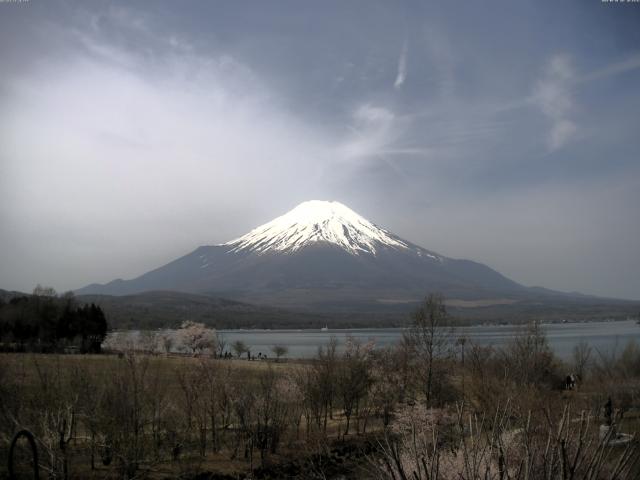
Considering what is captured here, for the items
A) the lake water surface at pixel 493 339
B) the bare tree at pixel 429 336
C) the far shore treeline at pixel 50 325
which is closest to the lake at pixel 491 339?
the lake water surface at pixel 493 339

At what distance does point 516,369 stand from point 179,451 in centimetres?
1901

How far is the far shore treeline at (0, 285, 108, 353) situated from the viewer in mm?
64938

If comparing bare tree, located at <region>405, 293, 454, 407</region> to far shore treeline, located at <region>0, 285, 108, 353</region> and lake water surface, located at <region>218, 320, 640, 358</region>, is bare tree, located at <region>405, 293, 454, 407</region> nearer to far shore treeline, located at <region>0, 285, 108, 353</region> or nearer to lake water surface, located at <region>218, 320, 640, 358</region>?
lake water surface, located at <region>218, 320, 640, 358</region>

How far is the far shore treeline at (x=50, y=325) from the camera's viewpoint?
64938 millimetres

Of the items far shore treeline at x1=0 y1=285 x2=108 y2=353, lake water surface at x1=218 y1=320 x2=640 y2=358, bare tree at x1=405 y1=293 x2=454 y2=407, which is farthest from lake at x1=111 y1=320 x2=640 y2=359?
bare tree at x1=405 y1=293 x2=454 y2=407

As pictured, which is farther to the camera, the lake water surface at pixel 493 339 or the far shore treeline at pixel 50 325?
the lake water surface at pixel 493 339

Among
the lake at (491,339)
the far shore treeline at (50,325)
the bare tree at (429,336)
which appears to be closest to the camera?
the bare tree at (429,336)

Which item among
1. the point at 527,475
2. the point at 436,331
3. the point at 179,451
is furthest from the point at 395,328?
the point at 527,475

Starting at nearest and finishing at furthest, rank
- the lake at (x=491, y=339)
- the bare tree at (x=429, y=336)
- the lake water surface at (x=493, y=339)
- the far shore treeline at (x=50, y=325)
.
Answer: the bare tree at (x=429, y=336) → the far shore treeline at (x=50, y=325) → the lake at (x=491, y=339) → the lake water surface at (x=493, y=339)

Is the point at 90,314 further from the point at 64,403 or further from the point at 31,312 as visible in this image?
the point at 64,403

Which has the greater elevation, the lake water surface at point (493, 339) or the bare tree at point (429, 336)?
the bare tree at point (429, 336)

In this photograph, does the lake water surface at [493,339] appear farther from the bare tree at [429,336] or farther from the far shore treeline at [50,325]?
the far shore treeline at [50,325]

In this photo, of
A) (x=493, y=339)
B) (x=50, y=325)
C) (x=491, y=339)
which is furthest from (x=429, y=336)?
(x=493, y=339)

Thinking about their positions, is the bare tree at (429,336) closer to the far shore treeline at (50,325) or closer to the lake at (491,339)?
the lake at (491,339)
